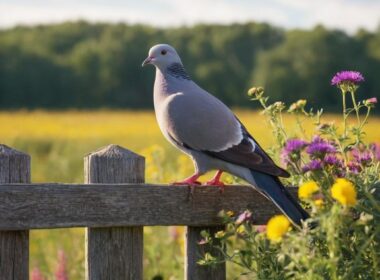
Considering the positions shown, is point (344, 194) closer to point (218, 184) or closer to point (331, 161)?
point (331, 161)

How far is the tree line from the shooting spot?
44000 millimetres

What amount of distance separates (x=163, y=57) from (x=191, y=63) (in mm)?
42739

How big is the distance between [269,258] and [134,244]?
0.55 metres

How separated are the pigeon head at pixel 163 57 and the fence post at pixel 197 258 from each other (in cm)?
106

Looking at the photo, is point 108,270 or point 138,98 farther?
point 138,98

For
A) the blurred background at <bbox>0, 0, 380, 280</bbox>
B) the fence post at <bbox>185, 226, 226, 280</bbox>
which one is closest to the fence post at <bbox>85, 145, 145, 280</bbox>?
the fence post at <bbox>185, 226, 226, 280</bbox>

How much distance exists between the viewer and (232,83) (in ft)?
149

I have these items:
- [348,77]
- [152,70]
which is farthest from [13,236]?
[152,70]

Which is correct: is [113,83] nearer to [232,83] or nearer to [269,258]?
[232,83]

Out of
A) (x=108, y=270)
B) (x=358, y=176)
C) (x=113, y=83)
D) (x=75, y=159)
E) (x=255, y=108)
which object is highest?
(x=113, y=83)

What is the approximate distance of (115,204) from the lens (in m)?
3.13

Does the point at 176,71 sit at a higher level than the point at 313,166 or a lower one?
higher

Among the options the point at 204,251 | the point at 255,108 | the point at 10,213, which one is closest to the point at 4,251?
the point at 10,213

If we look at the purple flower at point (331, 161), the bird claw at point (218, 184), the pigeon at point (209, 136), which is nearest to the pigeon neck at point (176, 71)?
the pigeon at point (209, 136)
